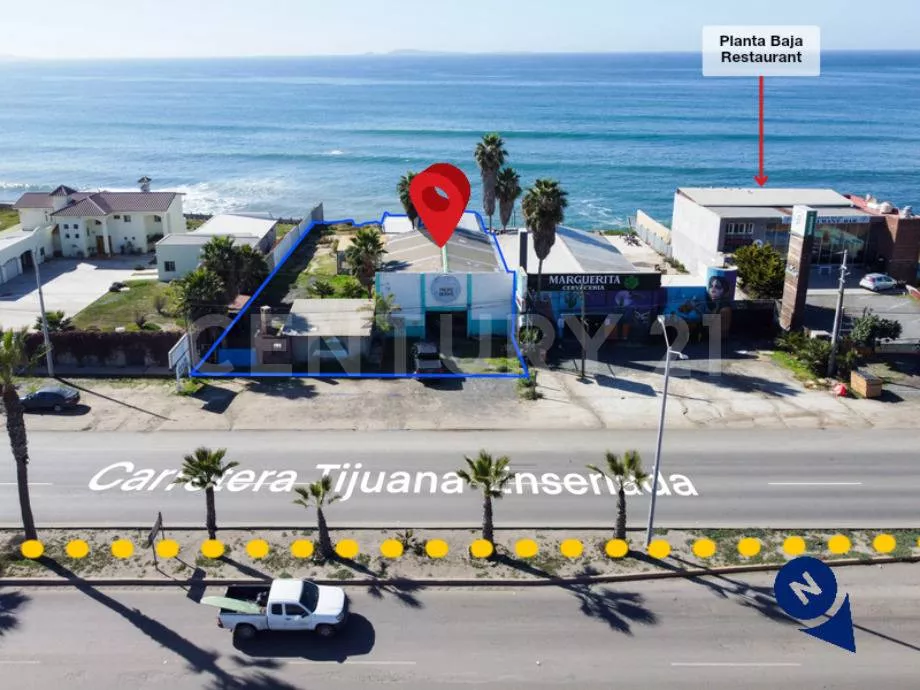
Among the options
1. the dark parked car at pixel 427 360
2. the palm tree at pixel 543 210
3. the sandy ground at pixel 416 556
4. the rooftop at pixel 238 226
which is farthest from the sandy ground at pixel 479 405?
the rooftop at pixel 238 226

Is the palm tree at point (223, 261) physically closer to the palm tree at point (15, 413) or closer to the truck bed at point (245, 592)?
the palm tree at point (15, 413)

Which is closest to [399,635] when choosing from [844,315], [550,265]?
→ [550,265]

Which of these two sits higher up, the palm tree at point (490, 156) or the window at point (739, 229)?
the palm tree at point (490, 156)

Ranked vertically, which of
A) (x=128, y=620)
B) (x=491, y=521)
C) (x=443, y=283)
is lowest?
(x=128, y=620)

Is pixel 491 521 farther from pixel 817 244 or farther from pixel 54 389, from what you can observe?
pixel 817 244

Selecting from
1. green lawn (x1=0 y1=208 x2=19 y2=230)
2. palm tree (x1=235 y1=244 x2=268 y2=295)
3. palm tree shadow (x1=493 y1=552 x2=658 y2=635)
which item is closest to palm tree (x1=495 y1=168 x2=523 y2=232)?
palm tree (x1=235 y1=244 x2=268 y2=295)
